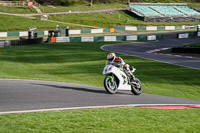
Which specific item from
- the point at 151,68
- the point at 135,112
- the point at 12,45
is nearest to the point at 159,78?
the point at 151,68

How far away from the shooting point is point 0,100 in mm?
11492

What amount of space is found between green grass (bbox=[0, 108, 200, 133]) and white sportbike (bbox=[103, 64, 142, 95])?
11.7 ft

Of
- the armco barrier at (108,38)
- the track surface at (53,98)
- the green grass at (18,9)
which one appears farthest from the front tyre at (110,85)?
the green grass at (18,9)

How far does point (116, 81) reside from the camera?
47.6 ft

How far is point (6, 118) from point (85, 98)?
13.5 ft

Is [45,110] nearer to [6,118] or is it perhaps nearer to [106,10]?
[6,118]

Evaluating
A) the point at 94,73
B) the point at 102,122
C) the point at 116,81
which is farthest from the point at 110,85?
the point at 94,73

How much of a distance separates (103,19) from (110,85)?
72390 millimetres

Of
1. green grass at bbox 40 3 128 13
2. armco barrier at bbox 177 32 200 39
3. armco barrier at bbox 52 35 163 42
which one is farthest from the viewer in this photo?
green grass at bbox 40 3 128 13

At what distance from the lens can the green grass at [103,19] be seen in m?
80.6

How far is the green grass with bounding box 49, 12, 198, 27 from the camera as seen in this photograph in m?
80.6

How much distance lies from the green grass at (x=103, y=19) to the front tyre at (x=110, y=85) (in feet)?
215

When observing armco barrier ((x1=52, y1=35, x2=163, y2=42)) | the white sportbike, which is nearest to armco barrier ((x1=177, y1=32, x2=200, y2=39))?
armco barrier ((x1=52, y1=35, x2=163, y2=42))

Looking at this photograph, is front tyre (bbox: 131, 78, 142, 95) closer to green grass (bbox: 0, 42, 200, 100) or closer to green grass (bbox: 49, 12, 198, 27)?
green grass (bbox: 0, 42, 200, 100)
